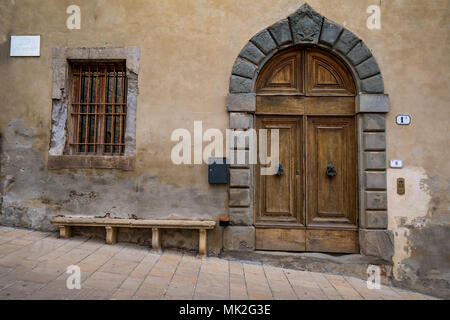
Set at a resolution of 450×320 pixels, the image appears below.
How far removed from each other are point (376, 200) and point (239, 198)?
1.95m

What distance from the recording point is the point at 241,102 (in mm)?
4297

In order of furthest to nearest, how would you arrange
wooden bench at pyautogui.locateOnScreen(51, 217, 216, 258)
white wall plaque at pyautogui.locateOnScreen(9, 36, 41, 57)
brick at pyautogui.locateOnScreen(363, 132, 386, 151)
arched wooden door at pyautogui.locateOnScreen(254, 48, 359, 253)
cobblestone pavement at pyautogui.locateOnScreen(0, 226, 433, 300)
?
1. white wall plaque at pyautogui.locateOnScreen(9, 36, 41, 57)
2. arched wooden door at pyautogui.locateOnScreen(254, 48, 359, 253)
3. brick at pyautogui.locateOnScreen(363, 132, 386, 151)
4. wooden bench at pyautogui.locateOnScreen(51, 217, 216, 258)
5. cobblestone pavement at pyautogui.locateOnScreen(0, 226, 433, 300)

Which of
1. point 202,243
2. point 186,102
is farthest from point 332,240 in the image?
point 186,102

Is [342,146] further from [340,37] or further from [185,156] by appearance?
[185,156]

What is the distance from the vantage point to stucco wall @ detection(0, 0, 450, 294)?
13.8ft

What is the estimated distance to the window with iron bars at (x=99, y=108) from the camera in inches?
180

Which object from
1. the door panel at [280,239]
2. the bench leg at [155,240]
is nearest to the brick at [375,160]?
the door panel at [280,239]

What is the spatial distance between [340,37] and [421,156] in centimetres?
210

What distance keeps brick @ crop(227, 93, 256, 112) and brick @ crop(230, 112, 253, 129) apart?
0.07m

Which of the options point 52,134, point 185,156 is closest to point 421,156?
point 185,156

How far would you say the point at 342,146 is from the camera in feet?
14.4

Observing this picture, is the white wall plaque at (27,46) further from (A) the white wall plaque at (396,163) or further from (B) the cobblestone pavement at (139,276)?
(A) the white wall plaque at (396,163)

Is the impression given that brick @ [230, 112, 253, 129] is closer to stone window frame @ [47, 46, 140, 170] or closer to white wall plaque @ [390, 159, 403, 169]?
stone window frame @ [47, 46, 140, 170]

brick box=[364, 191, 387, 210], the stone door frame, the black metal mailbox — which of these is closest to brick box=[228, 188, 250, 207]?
the stone door frame
